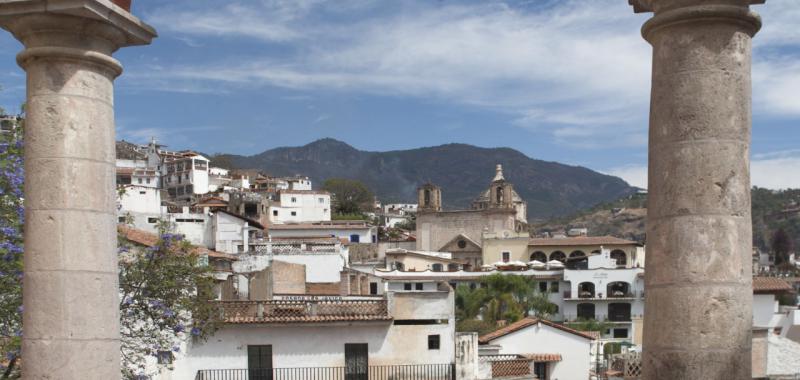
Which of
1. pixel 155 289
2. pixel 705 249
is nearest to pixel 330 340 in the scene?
pixel 155 289

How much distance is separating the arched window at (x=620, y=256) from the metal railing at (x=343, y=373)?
46298 mm

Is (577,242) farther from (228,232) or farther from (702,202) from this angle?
(702,202)

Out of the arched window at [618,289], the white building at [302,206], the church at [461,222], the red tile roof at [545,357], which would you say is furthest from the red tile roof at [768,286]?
the white building at [302,206]

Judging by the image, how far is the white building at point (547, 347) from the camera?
28.4 metres

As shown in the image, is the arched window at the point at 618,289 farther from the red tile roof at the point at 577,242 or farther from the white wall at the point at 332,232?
the white wall at the point at 332,232

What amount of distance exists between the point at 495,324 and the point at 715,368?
39377mm

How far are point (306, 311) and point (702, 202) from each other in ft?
58.4

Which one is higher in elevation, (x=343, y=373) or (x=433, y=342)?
(x=433, y=342)

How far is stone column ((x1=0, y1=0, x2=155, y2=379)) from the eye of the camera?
633 centimetres

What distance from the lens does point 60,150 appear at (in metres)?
6.39

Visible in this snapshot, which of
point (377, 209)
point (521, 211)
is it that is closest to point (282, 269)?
point (521, 211)

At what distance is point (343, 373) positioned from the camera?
2275 cm

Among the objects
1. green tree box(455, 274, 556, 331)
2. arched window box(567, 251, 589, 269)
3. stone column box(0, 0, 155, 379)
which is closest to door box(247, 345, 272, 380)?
stone column box(0, 0, 155, 379)

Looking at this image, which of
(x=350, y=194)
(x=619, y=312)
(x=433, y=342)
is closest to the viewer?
(x=433, y=342)
